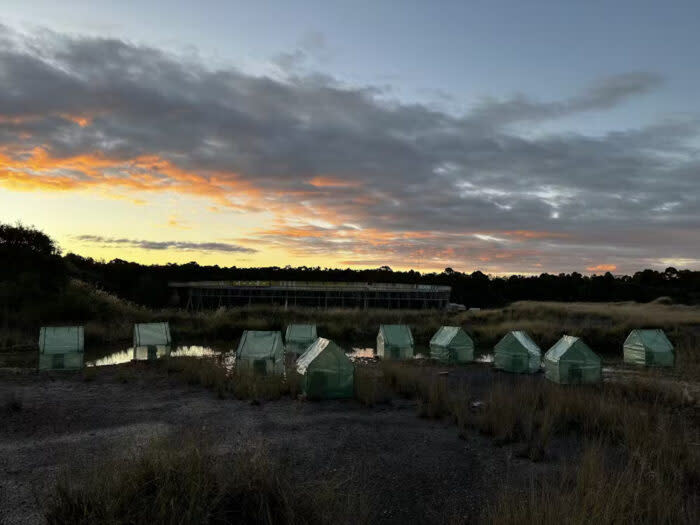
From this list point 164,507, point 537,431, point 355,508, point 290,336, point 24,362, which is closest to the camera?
point 164,507

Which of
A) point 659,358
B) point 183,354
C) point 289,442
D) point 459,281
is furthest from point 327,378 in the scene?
point 459,281

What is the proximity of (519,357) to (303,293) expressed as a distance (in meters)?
54.4

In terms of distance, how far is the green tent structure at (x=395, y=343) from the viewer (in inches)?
848

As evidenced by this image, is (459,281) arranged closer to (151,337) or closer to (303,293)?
(303,293)

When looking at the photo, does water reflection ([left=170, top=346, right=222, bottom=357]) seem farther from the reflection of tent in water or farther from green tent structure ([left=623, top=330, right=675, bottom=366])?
green tent structure ([left=623, top=330, right=675, bottom=366])

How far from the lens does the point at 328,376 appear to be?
1259 centimetres

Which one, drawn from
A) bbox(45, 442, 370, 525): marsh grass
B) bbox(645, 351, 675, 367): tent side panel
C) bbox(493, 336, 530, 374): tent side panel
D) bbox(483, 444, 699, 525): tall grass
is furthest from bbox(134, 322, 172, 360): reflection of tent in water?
bbox(645, 351, 675, 367): tent side panel

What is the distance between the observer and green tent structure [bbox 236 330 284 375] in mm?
15992

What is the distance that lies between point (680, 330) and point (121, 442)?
32984mm

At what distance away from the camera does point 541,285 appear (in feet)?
313

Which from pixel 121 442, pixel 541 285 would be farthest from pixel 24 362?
pixel 541 285

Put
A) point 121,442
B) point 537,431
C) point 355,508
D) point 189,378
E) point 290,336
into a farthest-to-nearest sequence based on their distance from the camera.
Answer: point 290,336, point 189,378, point 537,431, point 121,442, point 355,508

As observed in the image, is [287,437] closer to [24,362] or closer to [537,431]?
[537,431]

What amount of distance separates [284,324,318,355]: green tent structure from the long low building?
45021mm
